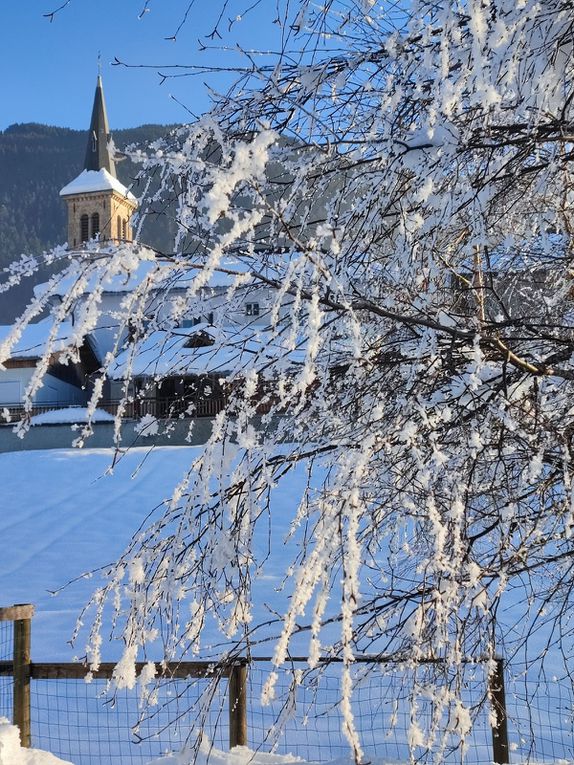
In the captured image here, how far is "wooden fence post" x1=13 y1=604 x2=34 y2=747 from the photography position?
5.14 metres

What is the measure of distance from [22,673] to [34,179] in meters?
154

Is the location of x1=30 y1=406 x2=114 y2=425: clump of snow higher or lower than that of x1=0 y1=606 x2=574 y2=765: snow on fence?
higher

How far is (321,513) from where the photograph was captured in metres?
2.09

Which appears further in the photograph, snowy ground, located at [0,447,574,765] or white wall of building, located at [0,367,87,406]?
white wall of building, located at [0,367,87,406]

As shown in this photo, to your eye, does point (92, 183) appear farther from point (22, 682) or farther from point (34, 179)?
point (34, 179)

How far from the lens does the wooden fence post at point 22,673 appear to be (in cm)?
514

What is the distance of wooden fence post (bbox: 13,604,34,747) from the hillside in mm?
104302

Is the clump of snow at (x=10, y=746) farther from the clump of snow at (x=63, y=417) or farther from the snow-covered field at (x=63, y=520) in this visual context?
the clump of snow at (x=63, y=417)

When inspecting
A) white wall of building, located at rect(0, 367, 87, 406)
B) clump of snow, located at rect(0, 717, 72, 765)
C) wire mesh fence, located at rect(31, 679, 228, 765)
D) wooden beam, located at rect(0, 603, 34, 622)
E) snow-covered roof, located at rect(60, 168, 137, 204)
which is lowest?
wire mesh fence, located at rect(31, 679, 228, 765)

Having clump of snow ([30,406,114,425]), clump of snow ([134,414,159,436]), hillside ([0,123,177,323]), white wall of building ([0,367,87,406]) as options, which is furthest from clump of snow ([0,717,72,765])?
hillside ([0,123,177,323])

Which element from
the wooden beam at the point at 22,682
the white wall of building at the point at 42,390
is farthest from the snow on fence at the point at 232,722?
the white wall of building at the point at 42,390

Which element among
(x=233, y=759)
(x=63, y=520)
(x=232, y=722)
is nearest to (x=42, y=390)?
(x=63, y=520)

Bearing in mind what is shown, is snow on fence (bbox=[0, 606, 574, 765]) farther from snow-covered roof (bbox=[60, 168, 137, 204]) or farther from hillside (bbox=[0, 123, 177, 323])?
hillside (bbox=[0, 123, 177, 323])

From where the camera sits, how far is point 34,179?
144625mm
